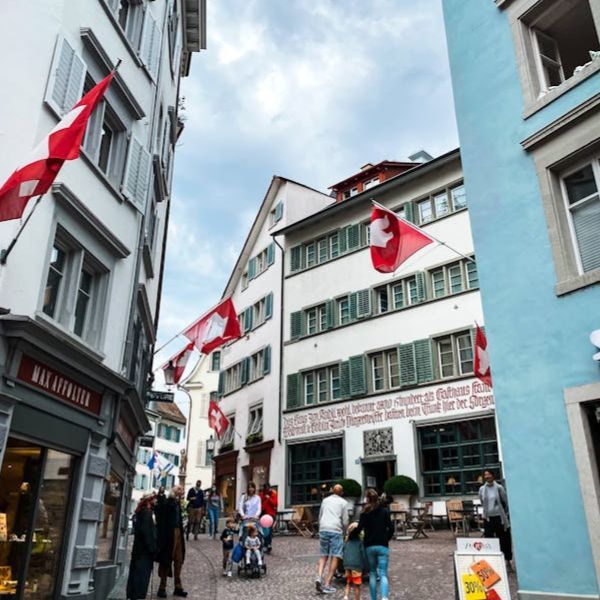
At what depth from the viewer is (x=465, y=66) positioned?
37.0 feet

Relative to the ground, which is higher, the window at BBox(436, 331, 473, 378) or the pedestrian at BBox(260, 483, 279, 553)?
the window at BBox(436, 331, 473, 378)

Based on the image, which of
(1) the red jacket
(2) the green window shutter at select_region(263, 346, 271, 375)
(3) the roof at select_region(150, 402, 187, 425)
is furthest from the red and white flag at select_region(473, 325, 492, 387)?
(3) the roof at select_region(150, 402, 187, 425)

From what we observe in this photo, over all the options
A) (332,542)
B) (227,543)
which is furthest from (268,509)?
(332,542)

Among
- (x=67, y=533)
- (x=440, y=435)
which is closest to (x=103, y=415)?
(x=67, y=533)

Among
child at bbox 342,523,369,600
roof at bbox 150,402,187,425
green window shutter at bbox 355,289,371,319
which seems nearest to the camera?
child at bbox 342,523,369,600

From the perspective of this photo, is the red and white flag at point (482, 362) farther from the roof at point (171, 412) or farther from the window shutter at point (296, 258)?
the roof at point (171, 412)

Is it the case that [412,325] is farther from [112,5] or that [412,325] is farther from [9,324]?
[9,324]

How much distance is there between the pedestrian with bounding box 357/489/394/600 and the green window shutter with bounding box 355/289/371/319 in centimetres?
1681

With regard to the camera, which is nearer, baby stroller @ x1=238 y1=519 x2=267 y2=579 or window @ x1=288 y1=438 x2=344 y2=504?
baby stroller @ x1=238 y1=519 x2=267 y2=579

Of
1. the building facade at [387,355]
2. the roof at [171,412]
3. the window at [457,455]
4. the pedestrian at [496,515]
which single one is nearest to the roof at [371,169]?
the building facade at [387,355]

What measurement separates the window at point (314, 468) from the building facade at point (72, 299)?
12576 mm

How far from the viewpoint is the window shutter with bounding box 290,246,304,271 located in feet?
101

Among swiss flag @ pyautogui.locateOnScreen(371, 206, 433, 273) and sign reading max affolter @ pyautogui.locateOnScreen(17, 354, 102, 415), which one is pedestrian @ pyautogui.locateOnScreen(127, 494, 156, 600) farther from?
swiss flag @ pyautogui.locateOnScreen(371, 206, 433, 273)

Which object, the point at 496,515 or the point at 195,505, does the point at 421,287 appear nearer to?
the point at 195,505
